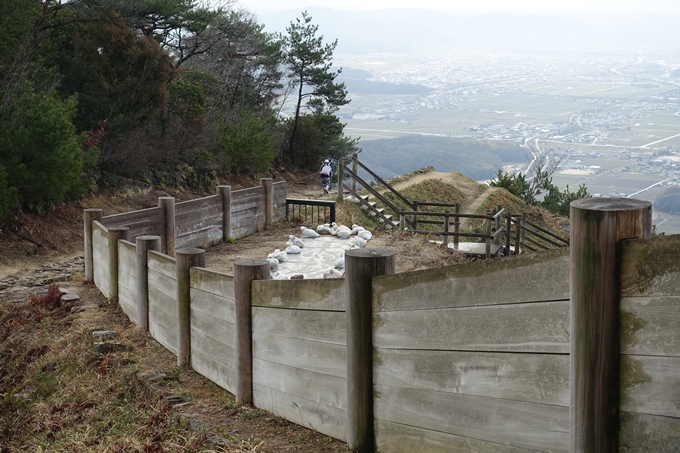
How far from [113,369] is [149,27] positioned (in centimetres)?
2012

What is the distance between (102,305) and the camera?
898 centimetres

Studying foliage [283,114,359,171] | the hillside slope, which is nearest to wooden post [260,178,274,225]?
the hillside slope

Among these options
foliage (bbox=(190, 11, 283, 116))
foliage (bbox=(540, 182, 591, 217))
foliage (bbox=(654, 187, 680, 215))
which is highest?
foliage (bbox=(190, 11, 283, 116))

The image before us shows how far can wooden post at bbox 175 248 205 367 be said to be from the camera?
5.90 metres

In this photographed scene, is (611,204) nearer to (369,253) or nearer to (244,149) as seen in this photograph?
(369,253)

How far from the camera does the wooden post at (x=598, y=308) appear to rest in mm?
2283

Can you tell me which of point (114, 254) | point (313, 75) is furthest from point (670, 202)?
point (114, 254)

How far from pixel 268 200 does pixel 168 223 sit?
3985 mm

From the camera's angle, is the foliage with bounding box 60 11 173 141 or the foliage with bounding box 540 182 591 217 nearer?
the foliage with bounding box 60 11 173 141

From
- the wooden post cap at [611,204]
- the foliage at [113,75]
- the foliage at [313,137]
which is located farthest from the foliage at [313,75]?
the wooden post cap at [611,204]

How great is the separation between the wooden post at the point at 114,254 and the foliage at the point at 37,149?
18.5 feet

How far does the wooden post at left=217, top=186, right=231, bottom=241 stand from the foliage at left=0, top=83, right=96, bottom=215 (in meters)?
3.11

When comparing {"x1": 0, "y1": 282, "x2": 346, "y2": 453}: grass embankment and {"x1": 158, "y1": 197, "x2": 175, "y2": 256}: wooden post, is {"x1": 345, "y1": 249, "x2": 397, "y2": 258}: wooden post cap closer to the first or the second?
{"x1": 0, "y1": 282, "x2": 346, "y2": 453}: grass embankment

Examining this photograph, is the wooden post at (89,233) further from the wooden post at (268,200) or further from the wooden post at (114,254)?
the wooden post at (268,200)
